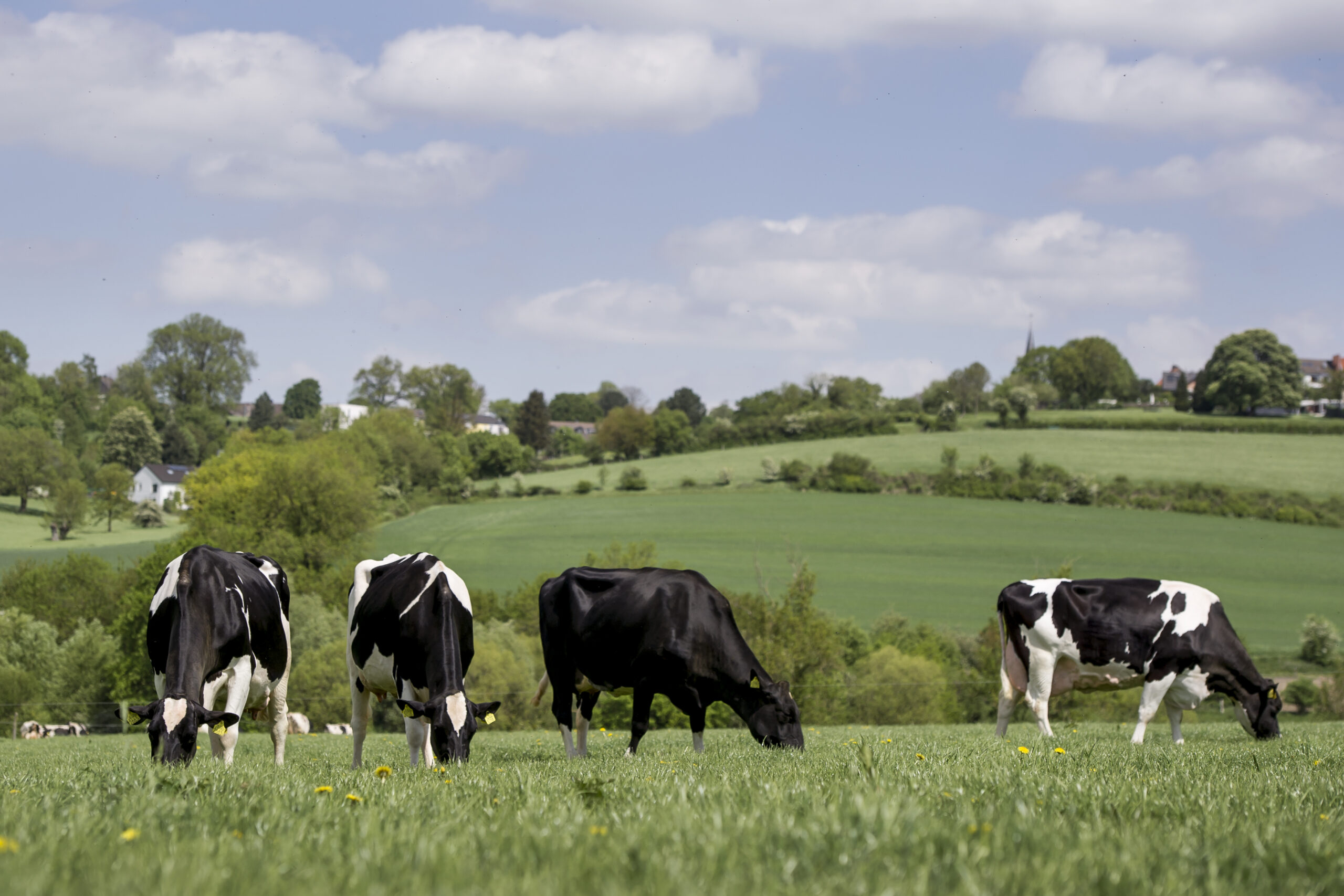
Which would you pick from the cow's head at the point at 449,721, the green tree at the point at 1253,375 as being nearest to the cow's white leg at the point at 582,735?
the cow's head at the point at 449,721

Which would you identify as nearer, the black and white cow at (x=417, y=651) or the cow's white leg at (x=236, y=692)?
the black and white cow at (x=417, y=651)

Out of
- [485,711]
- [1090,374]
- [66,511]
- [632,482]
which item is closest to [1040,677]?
[485,711]

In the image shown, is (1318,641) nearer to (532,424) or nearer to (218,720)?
(218,720)

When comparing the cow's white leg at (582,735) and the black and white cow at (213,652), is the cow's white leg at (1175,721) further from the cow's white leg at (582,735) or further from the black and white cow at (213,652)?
the black and white cow at (213,652)

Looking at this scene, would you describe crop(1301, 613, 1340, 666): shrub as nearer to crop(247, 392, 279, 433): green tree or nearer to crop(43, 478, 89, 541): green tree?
crop(43, 478, 89, 541): green tree

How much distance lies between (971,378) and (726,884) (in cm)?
12941

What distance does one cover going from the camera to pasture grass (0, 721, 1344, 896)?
314 cm

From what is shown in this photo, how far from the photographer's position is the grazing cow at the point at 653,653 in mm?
12438

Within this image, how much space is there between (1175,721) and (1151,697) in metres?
0.87

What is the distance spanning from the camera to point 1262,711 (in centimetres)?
1508

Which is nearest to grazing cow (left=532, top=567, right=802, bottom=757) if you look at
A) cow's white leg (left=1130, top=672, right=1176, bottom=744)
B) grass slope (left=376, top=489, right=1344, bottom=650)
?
cow's white leg (left=1130, top=672, right=1176, bottom=744)

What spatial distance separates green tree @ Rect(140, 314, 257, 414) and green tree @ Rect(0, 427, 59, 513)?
30318 mm

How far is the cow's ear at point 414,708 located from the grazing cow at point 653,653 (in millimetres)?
3234

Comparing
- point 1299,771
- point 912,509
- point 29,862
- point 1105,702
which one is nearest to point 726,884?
point 29,862
